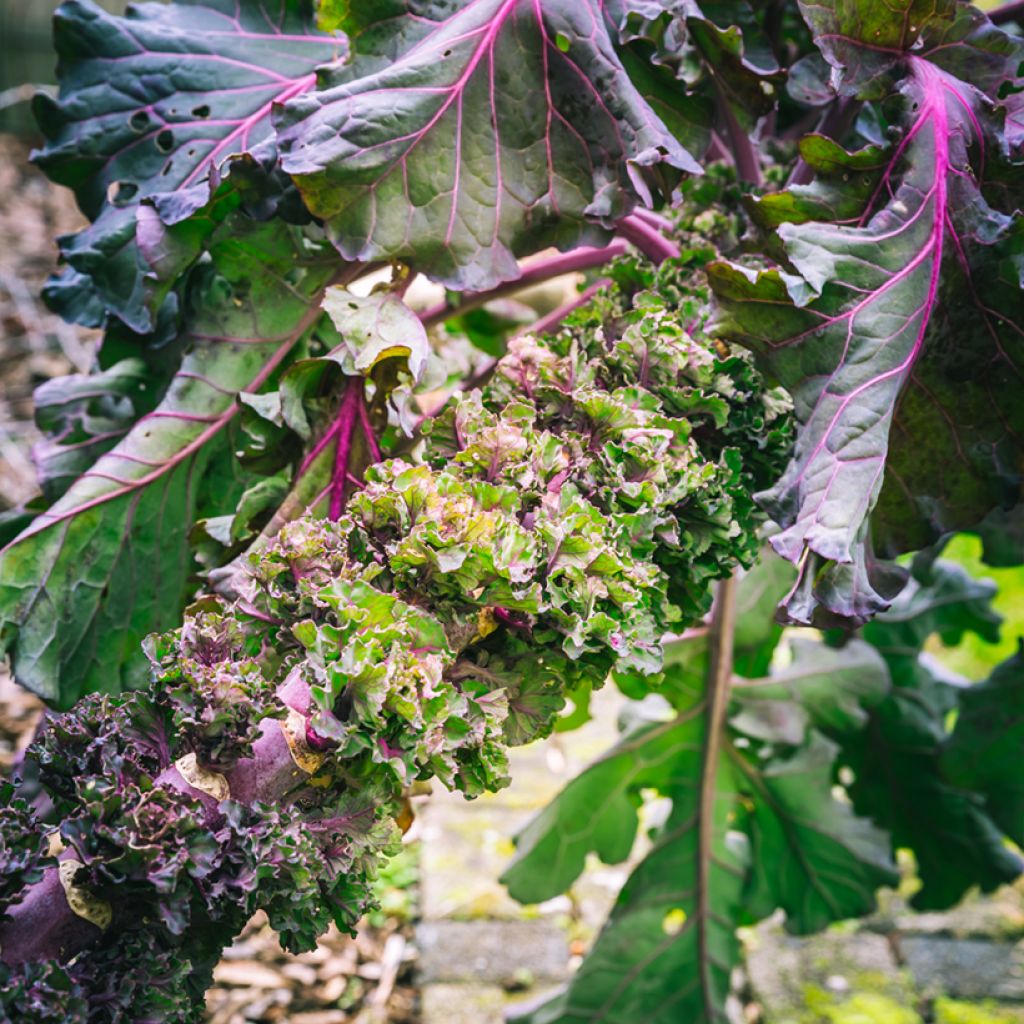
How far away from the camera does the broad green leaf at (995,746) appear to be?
69.4 inches

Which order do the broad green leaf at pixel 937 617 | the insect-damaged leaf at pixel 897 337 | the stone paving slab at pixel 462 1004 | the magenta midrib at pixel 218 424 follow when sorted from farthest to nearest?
1. the stone paving slab at pixel 462 1004
2. the broad green leaf at pixel 937 617
3. the magenta midrib at pixel 218 424
4. the insect-damaged leaf at pixel 897 337

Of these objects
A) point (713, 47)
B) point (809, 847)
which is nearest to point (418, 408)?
point (713, 47)

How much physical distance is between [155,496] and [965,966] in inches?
90.0

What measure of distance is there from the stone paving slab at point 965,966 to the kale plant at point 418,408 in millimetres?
1502

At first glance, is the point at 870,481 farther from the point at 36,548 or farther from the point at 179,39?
the point at 179,39

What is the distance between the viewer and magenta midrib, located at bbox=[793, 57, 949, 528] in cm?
99

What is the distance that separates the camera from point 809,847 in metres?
1.77

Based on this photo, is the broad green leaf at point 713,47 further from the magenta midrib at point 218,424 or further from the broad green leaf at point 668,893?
the broad green leaf at point 668,893

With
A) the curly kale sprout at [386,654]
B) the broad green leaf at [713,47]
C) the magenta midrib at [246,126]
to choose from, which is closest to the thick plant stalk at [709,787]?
the curly kale sprout at [386,654]

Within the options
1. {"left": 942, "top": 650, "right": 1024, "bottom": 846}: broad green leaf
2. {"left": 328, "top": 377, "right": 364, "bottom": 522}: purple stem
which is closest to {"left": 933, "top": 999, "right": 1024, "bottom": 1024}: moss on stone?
{"left": 942, "top": 650, "right": 1024, "bottom": 846}: broad green leaf

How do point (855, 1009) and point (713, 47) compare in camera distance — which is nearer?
point (713, 47)

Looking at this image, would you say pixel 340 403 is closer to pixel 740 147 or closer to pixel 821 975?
pixel 740 147

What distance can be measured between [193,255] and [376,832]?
0.74 metres

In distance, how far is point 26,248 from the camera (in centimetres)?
562
